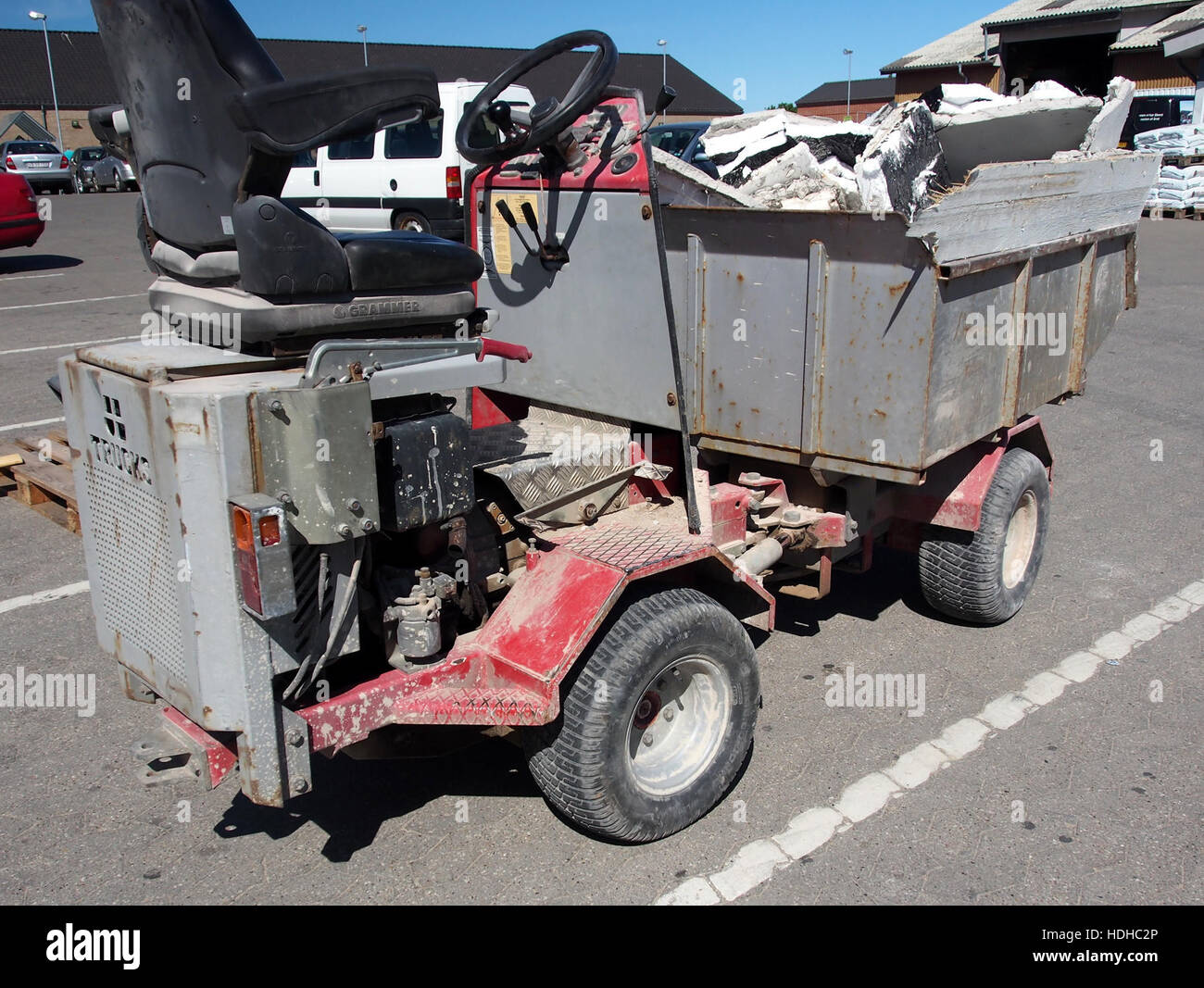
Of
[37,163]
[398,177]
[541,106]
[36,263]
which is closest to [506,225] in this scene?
[541,106]

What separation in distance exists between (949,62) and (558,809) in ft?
120

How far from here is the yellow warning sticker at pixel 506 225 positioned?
13.7 ft

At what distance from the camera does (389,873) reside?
128 inches

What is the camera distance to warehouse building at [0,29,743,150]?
163 ft

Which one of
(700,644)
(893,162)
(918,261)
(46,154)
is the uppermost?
(46,154)

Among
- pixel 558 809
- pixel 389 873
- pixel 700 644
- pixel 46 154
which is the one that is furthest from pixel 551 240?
pixel 46 154

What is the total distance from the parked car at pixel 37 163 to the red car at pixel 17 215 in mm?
18582

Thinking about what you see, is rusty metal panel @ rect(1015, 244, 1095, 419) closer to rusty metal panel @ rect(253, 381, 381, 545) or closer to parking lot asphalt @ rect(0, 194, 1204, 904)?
parking lot asphalt @ rect(0, 194, 1204, 904)

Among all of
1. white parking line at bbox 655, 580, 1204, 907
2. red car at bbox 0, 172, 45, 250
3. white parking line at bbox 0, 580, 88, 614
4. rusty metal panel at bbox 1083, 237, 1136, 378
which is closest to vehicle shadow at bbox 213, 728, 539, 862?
white parking line at bbox 655, 580, 1204, 907

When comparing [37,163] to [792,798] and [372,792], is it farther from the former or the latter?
[792,798]

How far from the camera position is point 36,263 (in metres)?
16.9

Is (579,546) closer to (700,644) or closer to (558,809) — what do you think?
(700,644)

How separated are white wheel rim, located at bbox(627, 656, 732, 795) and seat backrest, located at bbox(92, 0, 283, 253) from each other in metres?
2.05

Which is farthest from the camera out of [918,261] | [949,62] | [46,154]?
[949,62]
